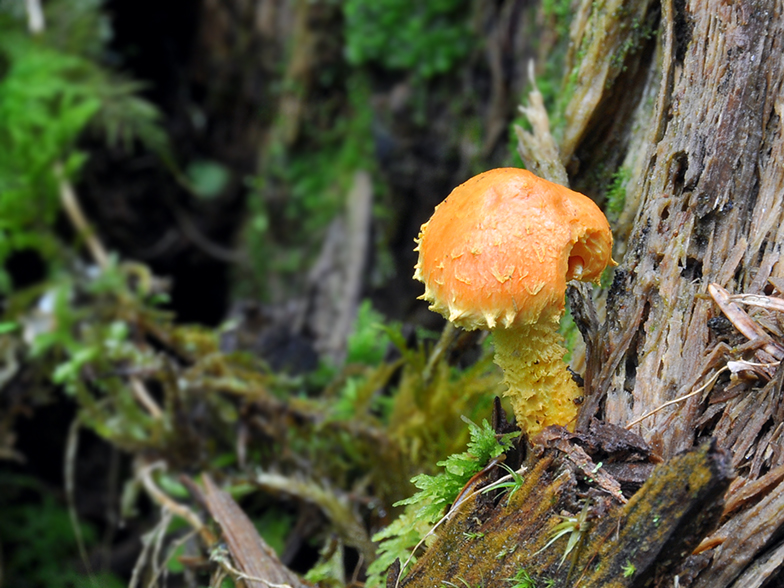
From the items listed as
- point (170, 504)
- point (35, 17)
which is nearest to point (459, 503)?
point (170, 504)

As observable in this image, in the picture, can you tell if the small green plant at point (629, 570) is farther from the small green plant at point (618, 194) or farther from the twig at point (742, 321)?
the small green plant at point (618, 194)

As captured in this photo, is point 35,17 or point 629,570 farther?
point 35,17

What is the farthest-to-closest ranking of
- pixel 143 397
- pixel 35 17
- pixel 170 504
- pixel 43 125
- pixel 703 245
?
1. pixel 35 17
2. pixel 43 125
3. pixel 143 397
4. pixel 170 504
5. pixel 703 245

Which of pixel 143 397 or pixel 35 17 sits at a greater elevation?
pixel 35 17

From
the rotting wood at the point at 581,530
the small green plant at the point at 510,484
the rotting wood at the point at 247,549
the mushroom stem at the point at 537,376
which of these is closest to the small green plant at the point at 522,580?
the rotting wood at the point at 581,530

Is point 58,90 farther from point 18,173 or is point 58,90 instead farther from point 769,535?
point 769,535

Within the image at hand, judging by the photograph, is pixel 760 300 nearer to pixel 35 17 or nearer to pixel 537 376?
pixel 537 376
